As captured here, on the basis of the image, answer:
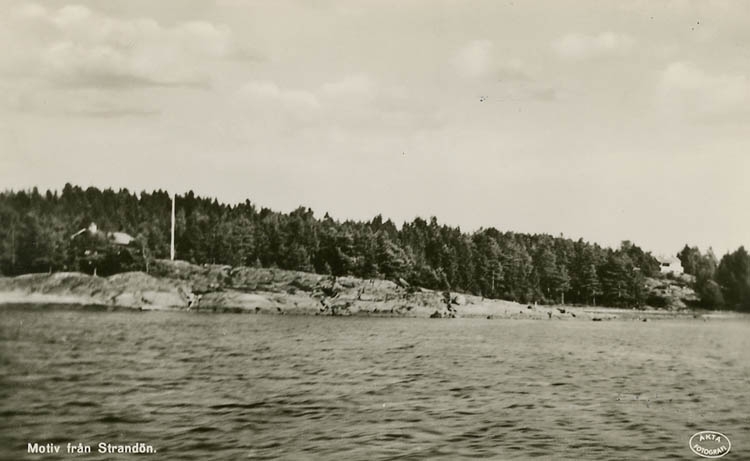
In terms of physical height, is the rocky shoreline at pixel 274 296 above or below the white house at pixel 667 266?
below

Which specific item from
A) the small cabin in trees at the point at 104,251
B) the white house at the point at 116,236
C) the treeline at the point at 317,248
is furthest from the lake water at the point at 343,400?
the white house at the point at 116,236

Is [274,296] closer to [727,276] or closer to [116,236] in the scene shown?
[116,236]

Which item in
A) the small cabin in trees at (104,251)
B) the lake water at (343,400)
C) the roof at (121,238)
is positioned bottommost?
the lake water at (343,400)

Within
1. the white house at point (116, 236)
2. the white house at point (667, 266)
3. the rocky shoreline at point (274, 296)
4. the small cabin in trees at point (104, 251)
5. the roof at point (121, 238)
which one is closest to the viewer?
the small cabin in trees at point (104, 251)

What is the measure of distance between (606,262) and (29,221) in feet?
188

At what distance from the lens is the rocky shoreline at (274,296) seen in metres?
32.9

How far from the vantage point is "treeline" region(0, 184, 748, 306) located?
17.2 m

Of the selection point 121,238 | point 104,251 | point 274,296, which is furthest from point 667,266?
point 104,251

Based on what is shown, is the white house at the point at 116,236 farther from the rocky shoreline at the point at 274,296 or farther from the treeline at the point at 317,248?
the rocky shoreline at the point at 274,296

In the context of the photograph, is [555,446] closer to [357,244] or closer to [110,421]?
[110,421]

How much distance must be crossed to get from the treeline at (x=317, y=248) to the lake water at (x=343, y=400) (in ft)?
9.09

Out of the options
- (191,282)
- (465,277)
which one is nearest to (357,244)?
(465,277)

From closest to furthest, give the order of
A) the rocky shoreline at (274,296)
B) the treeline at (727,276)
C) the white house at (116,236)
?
the treeline at (727,276) < the white house at (116,236) < the rocky shoreline at (274,296)

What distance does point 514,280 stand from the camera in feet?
194
